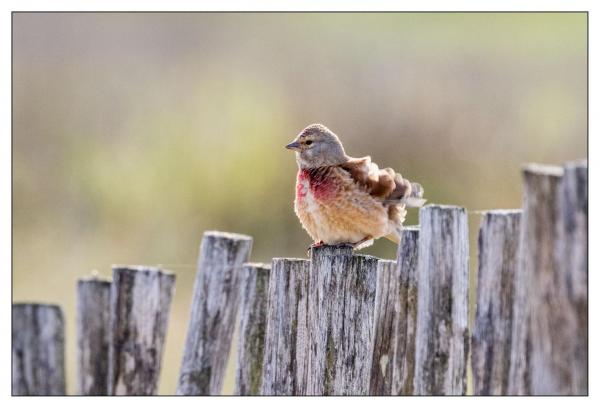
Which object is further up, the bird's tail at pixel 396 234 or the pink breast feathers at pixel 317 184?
the pink breast feathers at pixel 317 184

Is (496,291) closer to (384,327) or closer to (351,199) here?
(384,327)

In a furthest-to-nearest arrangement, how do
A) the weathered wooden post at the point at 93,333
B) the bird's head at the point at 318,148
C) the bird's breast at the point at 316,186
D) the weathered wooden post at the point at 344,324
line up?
the weathered wooden post at the point at 93,333 < the bird's head at the point at 318,148 < the bird's breast at the point at 316,186 < the weathered wooden post at the point at 344,324

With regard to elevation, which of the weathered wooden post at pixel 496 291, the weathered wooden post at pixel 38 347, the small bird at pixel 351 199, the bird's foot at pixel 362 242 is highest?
the small bird at pixel 351 199

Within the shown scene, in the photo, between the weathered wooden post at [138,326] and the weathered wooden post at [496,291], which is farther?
the weathered wooden post at [138,326]

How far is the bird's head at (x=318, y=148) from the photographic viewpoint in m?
5.21

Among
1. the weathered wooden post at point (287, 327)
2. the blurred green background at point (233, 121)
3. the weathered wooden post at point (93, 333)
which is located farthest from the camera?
the blurred green background at point (233, 121)

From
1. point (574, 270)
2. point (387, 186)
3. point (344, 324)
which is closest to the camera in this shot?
point (574, 270)

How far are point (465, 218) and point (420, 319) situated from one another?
1.44ft

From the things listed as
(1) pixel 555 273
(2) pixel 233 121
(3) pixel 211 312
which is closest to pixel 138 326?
(3) pixel 211 312

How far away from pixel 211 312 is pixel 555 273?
216cm

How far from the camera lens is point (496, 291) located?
3.84 meters

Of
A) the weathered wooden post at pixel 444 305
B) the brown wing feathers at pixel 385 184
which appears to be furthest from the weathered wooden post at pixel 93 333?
the weathered wooden post at pixel 444 305

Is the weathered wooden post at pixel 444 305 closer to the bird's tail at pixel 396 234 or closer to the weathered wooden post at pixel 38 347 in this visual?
the bird's tail at pixel 396 234
